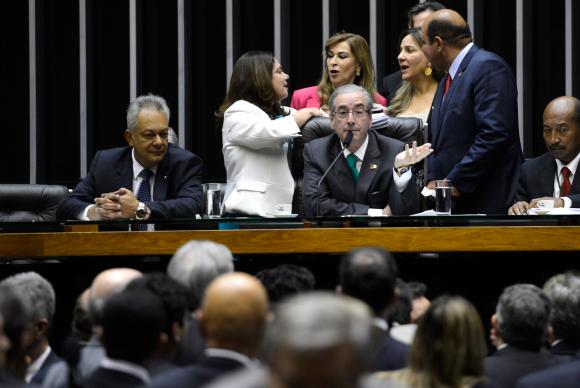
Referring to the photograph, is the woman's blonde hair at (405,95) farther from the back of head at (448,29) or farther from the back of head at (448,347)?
the back of head at (448,347)

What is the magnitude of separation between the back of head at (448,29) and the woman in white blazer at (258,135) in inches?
29.3

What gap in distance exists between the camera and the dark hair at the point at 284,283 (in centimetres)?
415

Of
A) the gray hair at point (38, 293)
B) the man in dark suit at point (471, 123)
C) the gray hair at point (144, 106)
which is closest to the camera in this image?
the gray hair at point (38, 293)

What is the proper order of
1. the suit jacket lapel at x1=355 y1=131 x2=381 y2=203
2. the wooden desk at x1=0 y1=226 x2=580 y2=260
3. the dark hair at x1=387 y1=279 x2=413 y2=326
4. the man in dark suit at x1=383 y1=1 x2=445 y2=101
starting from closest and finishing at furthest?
the dark hair at x1=387 y1=279 x2=413 y2=326, the wooden desk at x1=0 y1=226 x2=580 y2=260, the suit jacket lapel at x1=355 y1=131 x2=381 y2=203, the man in dark suit at x1=383 y1=1 x2=445 y2=101

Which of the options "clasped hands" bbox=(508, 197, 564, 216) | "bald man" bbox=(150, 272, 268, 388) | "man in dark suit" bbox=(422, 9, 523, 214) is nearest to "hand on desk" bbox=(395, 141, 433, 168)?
"man in dark suit" bbox=(422, 9, 523, 214)

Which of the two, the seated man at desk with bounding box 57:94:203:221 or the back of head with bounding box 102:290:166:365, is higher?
the seated man at desk with bounding box 57:94:203:221

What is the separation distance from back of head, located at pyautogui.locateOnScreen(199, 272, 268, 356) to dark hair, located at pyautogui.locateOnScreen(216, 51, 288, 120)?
3386mm

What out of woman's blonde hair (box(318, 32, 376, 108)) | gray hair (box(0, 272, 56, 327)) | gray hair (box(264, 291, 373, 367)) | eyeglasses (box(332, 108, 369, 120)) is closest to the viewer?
gray hair (box(264, 291, 373, 367))

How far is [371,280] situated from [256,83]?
2.90 metres

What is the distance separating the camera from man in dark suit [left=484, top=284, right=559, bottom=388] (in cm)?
379

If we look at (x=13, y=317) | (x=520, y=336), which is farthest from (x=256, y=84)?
(x=13, y=317)

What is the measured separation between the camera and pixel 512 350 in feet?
12.6

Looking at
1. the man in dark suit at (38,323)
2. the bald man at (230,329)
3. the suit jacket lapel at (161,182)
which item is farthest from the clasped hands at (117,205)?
the bald man at (230,329)

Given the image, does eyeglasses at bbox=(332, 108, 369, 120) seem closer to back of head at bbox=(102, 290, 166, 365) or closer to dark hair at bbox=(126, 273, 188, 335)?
dark hair at bbox=(126, 273, 188, 335)
